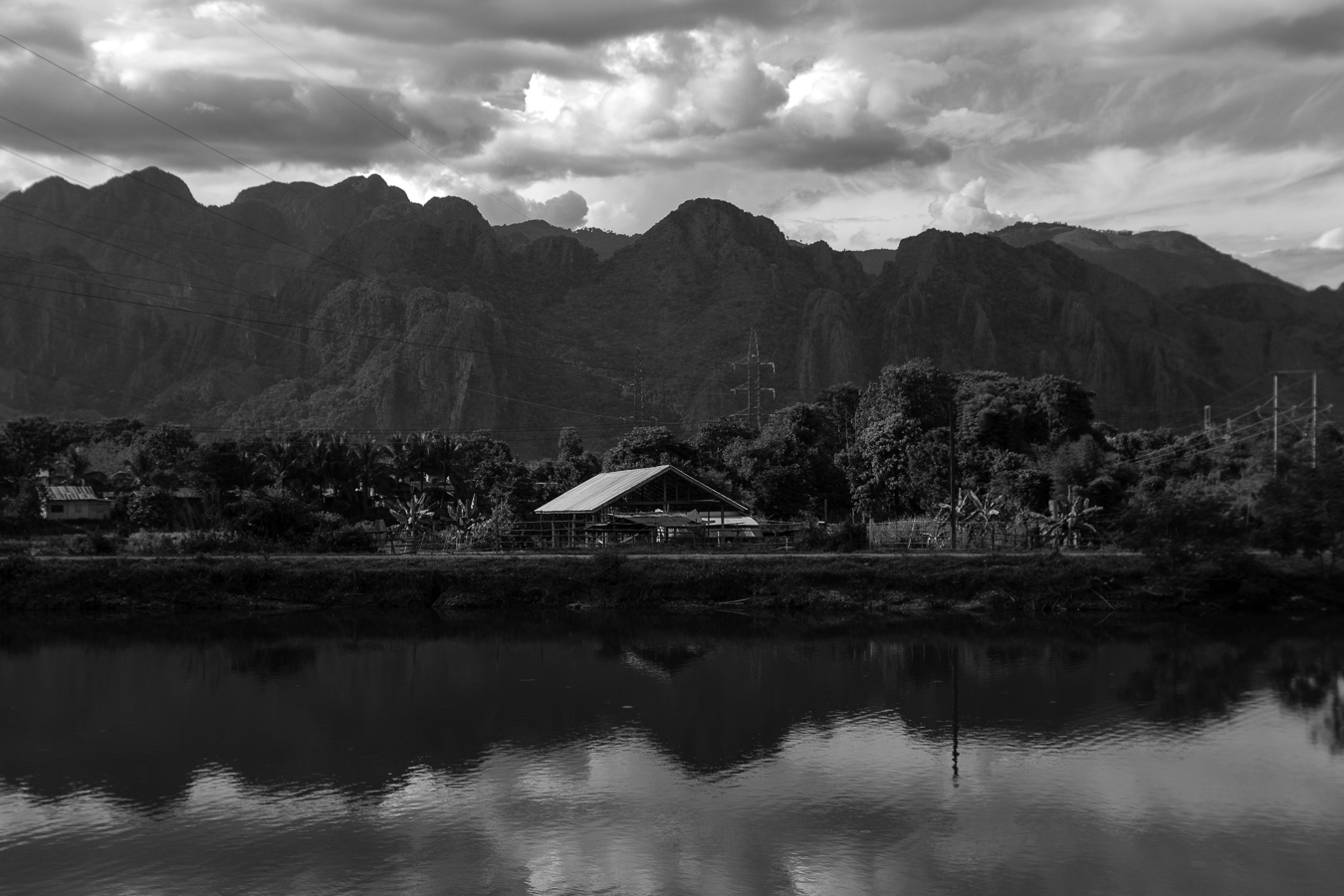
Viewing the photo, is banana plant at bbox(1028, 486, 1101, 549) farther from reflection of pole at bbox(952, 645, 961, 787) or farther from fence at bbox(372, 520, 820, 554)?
reflection of pole at bbox(952, 645, 961, 787)

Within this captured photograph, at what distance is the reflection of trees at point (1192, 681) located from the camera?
90.0 feet

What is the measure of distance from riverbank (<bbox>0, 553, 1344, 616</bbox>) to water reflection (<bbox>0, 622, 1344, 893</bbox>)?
813 centimetres

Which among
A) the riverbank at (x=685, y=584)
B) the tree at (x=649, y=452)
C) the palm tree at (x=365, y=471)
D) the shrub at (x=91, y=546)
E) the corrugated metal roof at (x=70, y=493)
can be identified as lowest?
the riverbank at (x=685, y=584)

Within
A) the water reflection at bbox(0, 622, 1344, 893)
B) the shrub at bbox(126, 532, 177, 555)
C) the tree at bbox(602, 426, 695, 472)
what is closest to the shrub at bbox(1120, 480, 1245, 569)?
the water reflection at bbox(0, 622, 1344, 893)

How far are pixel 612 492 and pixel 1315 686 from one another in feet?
103

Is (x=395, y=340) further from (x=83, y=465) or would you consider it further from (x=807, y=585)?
(x=807, y=585)

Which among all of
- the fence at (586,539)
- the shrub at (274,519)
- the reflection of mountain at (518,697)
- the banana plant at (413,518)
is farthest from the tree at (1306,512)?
the shrub at (274,519)

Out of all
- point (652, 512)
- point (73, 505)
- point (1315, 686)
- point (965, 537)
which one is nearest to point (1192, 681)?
point (1315, 686)

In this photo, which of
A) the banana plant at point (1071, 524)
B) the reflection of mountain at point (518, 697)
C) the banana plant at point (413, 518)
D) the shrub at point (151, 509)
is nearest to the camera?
the reflection of mountain at point (518, 697)

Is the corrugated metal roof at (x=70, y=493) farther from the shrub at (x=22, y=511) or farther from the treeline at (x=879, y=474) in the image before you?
the shrub at (x=22, y=511)

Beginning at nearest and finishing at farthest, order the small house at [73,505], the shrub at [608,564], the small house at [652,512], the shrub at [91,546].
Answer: the shrub at [608,564] < the shrub at [91,546] < the small house at [652,512] < the small house at [73,505]

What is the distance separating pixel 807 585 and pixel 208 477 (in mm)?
34997

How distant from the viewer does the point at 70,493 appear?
7300 cm

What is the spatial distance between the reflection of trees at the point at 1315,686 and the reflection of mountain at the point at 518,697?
0.43 ft
